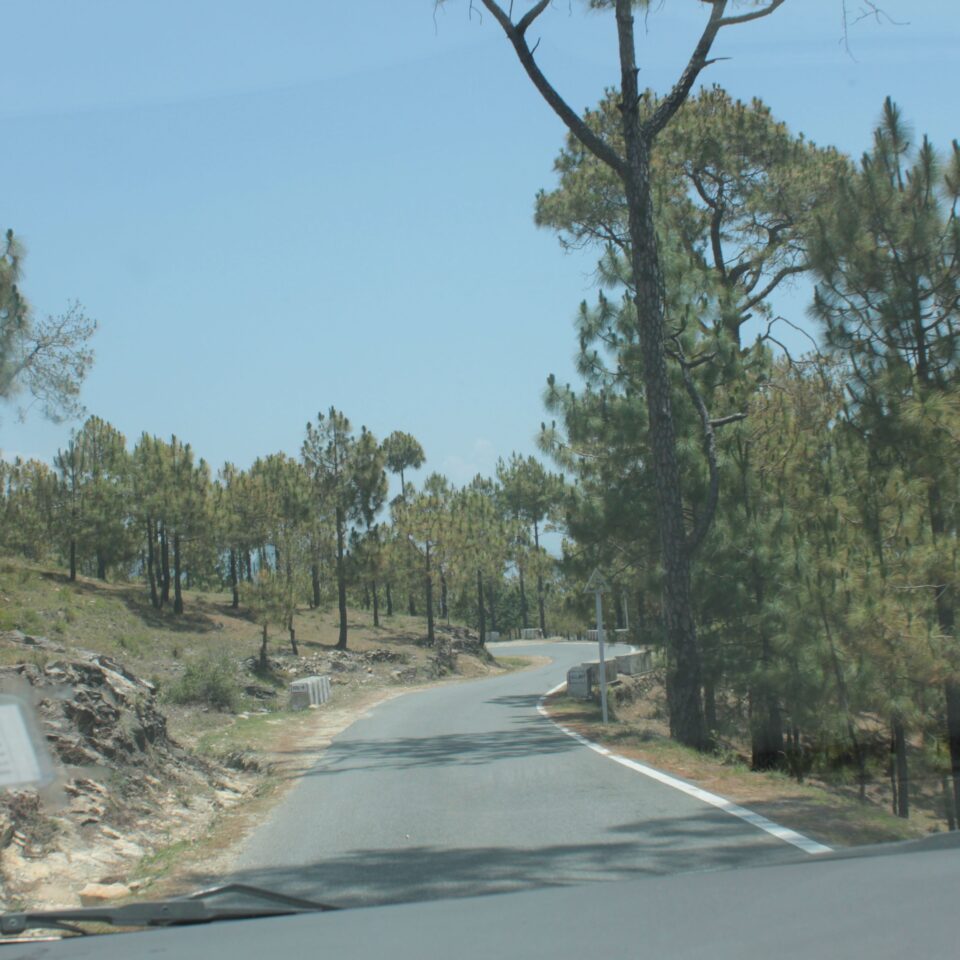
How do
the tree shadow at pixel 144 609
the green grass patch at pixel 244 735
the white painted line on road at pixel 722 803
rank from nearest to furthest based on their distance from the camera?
the white painted line on road at pixel 722 803 < the green grass patch at pixel 244 735 < the tree shadow at pixel 144 609

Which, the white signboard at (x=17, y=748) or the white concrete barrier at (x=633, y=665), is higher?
the white signboard at (x=17, y=748)

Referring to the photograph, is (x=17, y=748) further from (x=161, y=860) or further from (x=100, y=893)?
(x=100, y=893)

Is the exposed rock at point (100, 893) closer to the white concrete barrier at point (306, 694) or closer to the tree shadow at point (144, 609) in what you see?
the white concrete barrier at point (306, 694)

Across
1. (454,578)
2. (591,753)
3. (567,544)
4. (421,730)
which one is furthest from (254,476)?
(591,753)

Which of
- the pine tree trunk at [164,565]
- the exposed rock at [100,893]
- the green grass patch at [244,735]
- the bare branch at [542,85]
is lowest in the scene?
the green grass patch at [244,735]

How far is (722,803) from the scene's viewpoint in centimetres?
955

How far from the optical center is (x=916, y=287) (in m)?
13.7

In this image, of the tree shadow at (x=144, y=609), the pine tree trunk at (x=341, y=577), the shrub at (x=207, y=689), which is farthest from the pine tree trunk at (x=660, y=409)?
the pine tree trunk at (x=341, y=577)

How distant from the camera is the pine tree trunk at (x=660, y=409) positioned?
15.8 m

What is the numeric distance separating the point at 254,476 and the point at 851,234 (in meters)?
45.6

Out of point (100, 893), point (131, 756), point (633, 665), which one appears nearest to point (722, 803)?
point (100, 893)

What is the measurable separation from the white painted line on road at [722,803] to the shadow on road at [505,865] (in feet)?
0.65

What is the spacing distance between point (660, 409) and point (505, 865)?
393 inches

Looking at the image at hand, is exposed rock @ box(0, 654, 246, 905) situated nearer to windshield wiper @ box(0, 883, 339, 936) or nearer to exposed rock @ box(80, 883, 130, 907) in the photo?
exposed rock @ box(80, 883, 130, 907)
